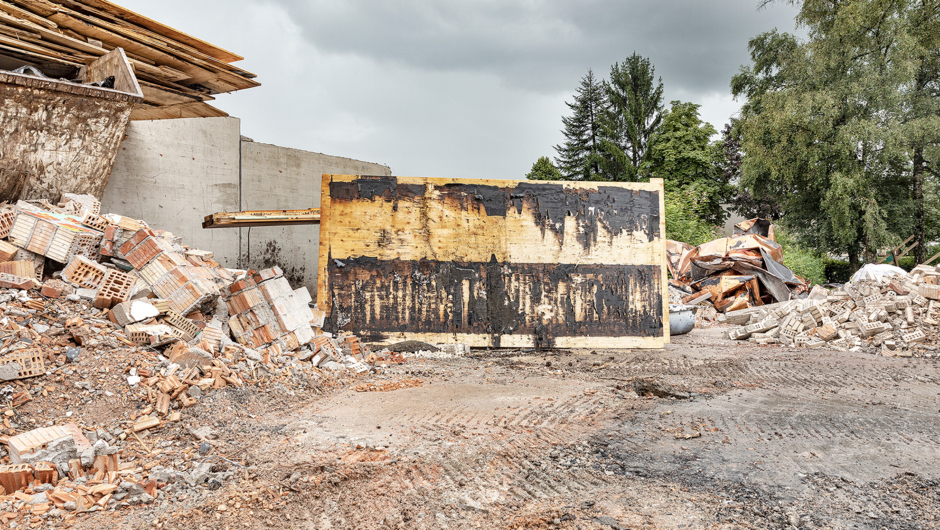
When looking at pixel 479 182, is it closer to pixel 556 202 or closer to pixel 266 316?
pixel 556 202

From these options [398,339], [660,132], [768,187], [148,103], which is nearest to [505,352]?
[398,339]

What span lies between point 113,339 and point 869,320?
10949mm

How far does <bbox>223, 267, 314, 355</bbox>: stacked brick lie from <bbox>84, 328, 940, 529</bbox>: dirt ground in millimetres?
953

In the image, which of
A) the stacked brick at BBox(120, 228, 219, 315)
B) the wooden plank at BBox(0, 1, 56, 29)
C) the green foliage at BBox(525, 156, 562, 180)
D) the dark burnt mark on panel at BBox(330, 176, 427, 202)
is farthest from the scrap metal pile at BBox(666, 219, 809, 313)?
the green foliage at BBox(525, 156, 562, 180)

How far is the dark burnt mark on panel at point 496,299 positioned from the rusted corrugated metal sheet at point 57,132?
325 cm

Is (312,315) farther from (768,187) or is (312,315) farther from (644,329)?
(768,187)

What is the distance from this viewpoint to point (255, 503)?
3.09 metres

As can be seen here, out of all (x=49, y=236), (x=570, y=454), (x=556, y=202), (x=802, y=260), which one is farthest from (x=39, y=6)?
(x=802, y=260)

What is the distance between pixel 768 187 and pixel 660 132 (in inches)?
397

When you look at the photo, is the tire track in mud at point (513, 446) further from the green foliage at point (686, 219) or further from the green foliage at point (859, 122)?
the green foliage at point (686, 219)

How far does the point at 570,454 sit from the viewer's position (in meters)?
3.86

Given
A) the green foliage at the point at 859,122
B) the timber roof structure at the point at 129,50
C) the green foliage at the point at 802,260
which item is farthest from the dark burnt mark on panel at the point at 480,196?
the green foliage at the point at 802,260

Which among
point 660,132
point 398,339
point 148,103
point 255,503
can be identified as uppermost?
point 660,132

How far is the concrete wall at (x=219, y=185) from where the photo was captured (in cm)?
905
